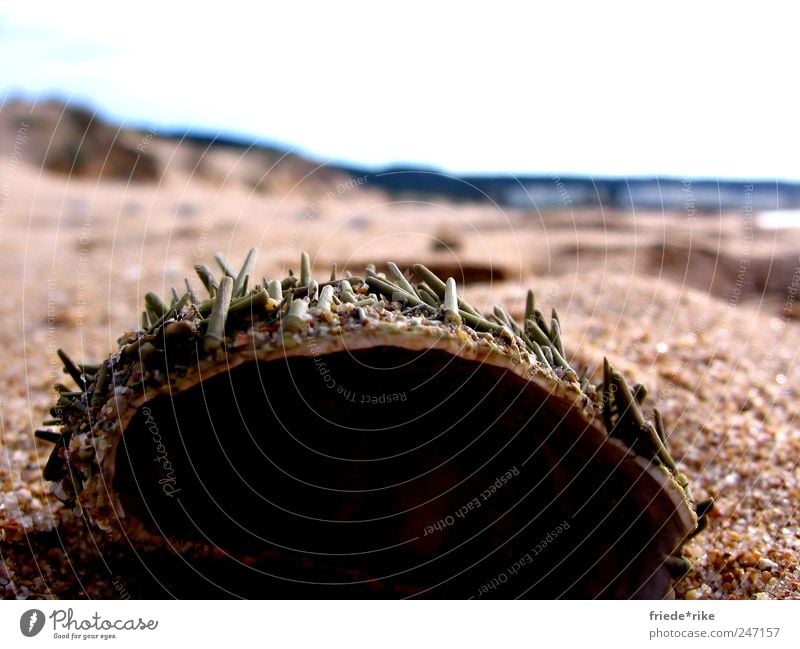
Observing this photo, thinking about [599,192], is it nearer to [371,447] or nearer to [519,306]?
[519,306]

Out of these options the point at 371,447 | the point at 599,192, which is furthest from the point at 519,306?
the point at 599,192

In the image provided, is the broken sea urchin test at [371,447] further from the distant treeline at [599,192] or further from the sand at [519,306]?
the distant treeline at [599,192]

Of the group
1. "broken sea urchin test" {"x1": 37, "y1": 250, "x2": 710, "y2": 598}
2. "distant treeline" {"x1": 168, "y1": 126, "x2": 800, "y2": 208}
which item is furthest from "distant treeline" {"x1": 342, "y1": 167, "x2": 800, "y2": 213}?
"broken sea urchin test" {"x1": 37, "y1": 250, "x2": 710, "y2": 598}
